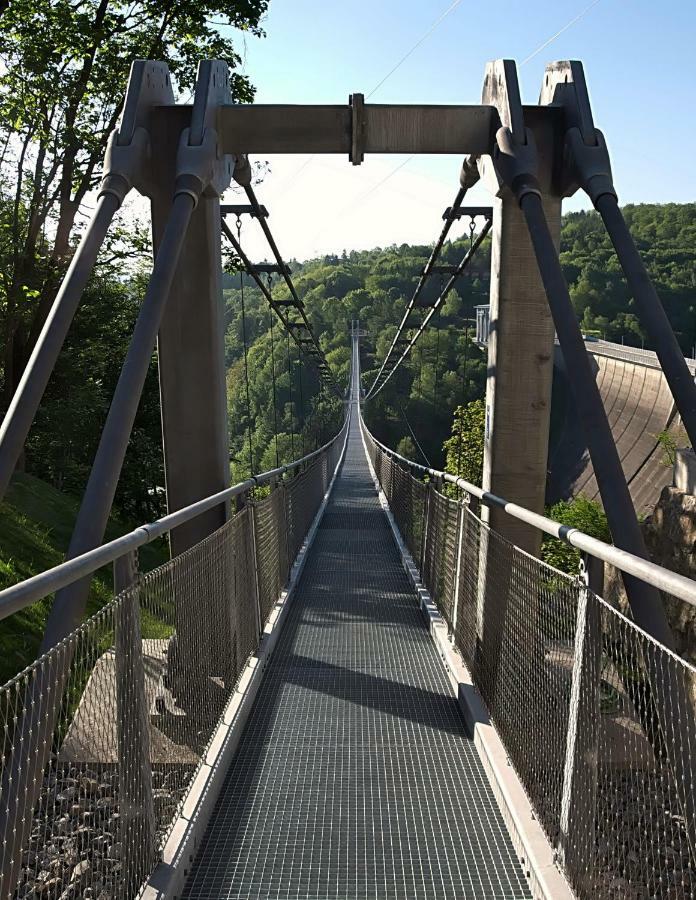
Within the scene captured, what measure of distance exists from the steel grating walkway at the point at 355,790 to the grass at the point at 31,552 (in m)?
1.55

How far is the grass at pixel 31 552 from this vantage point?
189 inches

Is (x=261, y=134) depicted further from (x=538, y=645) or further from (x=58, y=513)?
(x=58, y=513)

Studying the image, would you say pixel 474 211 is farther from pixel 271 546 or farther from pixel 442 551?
pixel 271 546

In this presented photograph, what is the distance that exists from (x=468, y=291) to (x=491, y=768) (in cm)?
5952

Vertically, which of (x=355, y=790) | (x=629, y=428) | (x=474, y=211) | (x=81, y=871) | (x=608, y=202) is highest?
(x=474, y=211)

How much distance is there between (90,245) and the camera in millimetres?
3186

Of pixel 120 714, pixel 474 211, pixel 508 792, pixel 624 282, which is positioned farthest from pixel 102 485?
pixel 624 282

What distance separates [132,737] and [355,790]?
0.89m

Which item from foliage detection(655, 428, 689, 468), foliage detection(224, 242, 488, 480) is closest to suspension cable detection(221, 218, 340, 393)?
foliage detection(224, 242, 488, 480)

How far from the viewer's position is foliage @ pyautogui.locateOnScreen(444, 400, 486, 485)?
2566cm

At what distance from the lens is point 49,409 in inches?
408

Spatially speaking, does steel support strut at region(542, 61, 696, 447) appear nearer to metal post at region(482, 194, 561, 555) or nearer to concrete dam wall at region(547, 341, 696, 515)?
metal post at region(482, 194, 561, 555)

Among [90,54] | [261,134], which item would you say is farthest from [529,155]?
[90,54]

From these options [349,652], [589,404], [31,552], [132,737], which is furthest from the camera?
[31,552]
